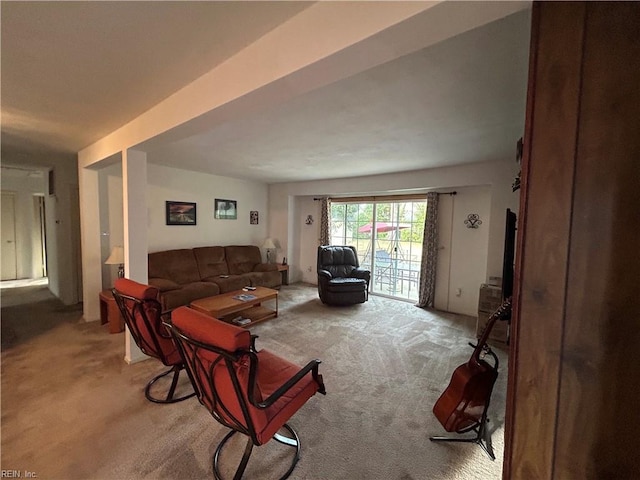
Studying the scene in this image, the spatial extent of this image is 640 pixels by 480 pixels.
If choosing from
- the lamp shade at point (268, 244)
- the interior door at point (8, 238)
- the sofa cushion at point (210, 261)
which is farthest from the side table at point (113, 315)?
the interior door at point (8, 238)

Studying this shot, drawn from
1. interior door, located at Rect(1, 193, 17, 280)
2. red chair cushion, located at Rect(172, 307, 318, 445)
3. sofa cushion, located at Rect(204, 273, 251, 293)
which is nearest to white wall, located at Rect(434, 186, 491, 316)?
sofa cushion, located at Rect(204, 273, 251, 293)

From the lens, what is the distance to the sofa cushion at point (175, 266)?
4.22m

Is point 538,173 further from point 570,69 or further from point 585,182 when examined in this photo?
point 570,69

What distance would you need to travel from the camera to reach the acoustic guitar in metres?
1.67

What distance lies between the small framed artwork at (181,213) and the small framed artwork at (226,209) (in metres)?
0.48

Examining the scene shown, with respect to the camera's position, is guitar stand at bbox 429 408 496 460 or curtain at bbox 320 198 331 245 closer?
guitar stand at bbox 429 408 496 460

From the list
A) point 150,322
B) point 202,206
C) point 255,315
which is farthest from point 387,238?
point 150,322

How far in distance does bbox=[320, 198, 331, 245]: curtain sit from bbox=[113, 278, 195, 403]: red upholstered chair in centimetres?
402

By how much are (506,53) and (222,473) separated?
266cm

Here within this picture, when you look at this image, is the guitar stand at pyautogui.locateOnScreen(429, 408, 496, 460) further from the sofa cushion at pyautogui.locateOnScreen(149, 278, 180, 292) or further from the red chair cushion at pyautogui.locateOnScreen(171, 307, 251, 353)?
the sofa cushion at pyautogui.locateOnScreen(149, 278, 180, 292)

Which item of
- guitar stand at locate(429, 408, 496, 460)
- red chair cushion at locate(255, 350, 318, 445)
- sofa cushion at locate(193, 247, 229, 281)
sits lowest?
guitar stand at locate(429, 408, 496, 460)

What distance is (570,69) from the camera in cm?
69

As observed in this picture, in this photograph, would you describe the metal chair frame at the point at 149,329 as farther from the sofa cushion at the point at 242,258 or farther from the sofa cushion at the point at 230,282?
the sofa cushion at the point at 242,258

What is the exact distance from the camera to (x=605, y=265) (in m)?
0.69
